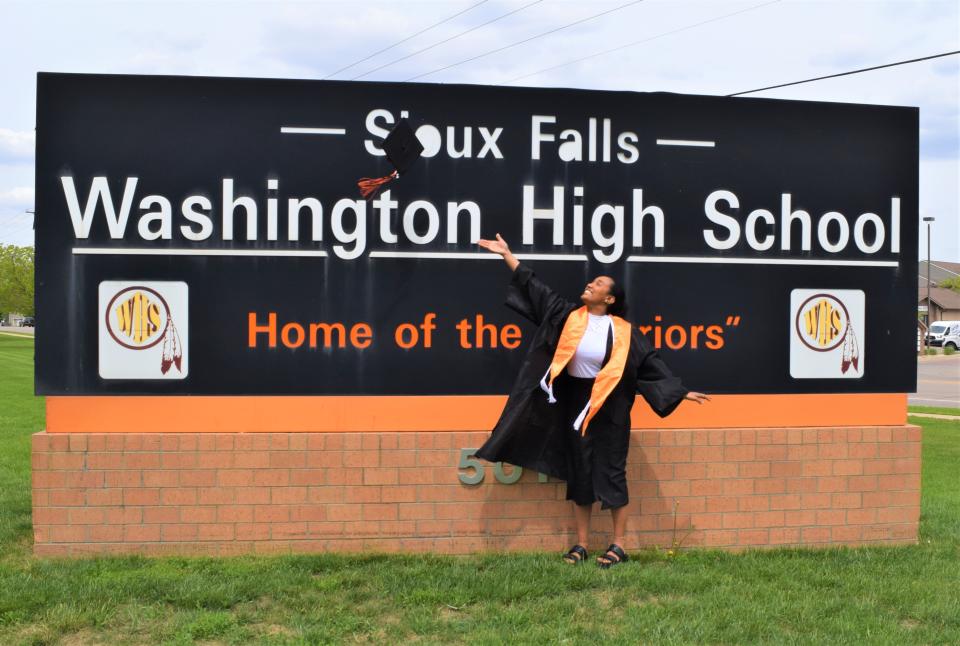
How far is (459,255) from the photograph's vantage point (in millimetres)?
5801

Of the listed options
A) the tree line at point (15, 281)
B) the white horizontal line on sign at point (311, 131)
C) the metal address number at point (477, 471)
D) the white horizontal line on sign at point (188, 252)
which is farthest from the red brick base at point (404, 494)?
the tree line at point (15, 281)

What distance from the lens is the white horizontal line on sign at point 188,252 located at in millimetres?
5527

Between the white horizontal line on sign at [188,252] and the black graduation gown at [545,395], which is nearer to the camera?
the black graduation gown at [545,395]

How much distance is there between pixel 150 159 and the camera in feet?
18.3

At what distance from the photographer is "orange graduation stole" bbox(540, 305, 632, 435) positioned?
17.3 feet

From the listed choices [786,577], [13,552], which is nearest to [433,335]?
[786,577]

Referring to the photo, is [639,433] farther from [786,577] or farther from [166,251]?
[166,251]

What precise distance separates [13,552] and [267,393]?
188cm

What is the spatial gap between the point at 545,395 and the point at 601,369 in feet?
1.40

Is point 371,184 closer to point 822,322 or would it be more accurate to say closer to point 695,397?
point 695,397

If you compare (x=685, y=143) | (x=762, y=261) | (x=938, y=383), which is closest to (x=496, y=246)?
(x=685, y=143)

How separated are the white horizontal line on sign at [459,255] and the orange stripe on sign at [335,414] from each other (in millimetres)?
929

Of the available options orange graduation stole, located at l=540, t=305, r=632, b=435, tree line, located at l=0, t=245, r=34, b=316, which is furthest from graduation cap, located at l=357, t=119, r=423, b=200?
tree line, located at l=0, t=245, r=34, b=316

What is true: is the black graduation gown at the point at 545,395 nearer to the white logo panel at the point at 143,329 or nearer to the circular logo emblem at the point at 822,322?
the circular logo emblem at the point at 822,322
